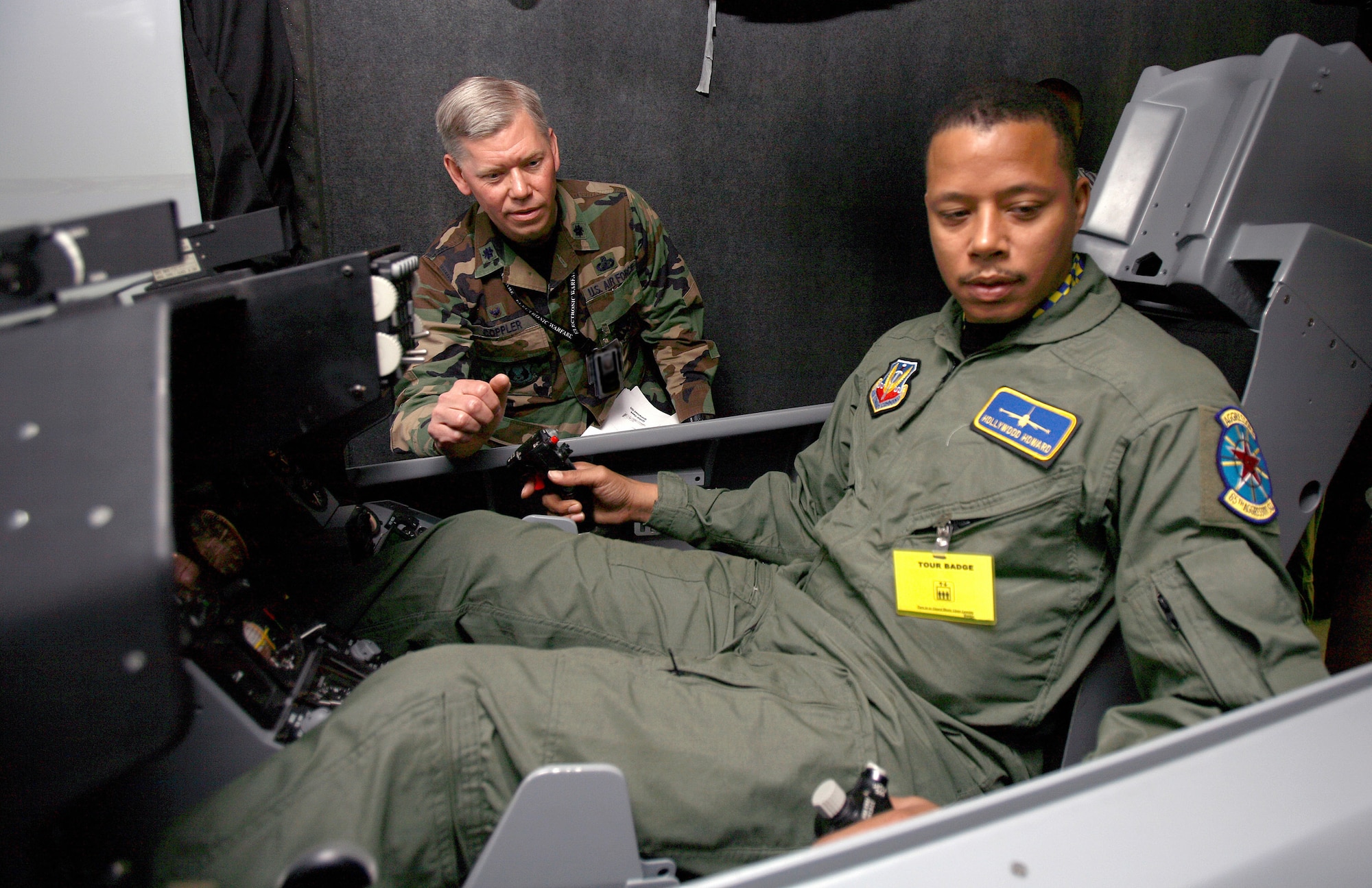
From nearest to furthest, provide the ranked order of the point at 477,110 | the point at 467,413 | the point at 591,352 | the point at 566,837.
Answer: the point at 566,837
the point at 467,413
the point at 477,110
the point at 591,352

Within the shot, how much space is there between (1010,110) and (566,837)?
3.22ft

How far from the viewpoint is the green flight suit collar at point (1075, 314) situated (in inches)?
38.4

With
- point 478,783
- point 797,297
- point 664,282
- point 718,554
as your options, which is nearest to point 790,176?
point 797,297

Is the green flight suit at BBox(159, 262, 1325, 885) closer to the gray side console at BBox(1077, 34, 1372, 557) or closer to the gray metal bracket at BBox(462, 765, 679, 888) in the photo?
the gray metal bracket at BBox(462, 765, 679, 888)

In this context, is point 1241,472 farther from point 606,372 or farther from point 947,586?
point 606,372

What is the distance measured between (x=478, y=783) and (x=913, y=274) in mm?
2740

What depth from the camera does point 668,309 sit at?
211 centimetres

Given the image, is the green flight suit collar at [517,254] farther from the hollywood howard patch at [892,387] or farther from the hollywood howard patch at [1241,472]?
the hollywood howard patch at [1241,472]

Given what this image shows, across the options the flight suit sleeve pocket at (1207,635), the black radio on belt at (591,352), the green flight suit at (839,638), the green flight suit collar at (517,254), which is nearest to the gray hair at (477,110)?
the green flight suit collar at (517,254)

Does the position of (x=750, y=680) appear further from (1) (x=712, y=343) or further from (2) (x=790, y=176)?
(2) (x=790, y=176)

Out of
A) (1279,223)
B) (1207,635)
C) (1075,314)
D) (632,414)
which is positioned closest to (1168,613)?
(1207,635)

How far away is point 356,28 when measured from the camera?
2.16 metres

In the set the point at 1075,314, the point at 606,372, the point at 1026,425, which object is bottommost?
the point at 606,372

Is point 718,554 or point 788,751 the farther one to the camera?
point 718,554
